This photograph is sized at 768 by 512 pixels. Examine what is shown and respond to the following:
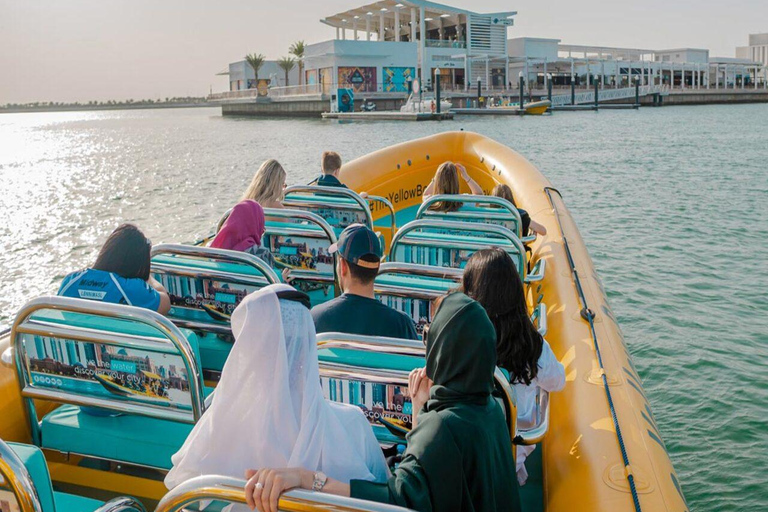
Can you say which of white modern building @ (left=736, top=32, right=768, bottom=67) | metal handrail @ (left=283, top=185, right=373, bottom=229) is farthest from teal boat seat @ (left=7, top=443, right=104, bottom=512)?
white modern building @ (left=736, top=32, right=768, bottom=67)

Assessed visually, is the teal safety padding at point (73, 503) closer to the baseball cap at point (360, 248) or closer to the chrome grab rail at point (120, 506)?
the chrome grab rail at point (120, 506)

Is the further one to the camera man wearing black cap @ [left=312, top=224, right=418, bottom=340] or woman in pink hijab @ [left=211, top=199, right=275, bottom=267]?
woman in pink hijab @ [left=211, top=199, right=275, bottom=267]

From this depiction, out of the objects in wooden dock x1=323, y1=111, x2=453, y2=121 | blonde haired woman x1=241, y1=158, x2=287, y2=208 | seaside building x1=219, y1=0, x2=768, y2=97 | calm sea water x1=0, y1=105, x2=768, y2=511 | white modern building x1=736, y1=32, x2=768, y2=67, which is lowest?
calm sea water x1=0, y1=105, x2=768, y2=511

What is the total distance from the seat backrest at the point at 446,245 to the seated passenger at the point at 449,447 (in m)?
2.77

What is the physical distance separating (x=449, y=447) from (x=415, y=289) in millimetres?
1885

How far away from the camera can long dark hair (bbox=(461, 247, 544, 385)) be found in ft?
8.90

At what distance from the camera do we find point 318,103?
63000 millimetres

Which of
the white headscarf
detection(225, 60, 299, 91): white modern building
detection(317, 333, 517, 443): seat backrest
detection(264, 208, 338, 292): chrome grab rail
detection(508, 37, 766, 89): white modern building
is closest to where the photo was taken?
the white headscarf

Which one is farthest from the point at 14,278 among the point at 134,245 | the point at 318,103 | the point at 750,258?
the point at 318,103

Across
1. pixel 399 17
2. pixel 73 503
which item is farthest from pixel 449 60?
pixel 73 503

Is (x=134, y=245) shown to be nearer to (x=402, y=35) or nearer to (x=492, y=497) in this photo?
(x=492, y=497)

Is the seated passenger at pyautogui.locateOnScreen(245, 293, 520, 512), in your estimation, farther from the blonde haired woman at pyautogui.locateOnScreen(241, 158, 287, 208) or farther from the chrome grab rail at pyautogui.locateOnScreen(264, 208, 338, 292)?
the blonde haired woman at pyautogui.locateOnScreen(241, 158, 287, 208)

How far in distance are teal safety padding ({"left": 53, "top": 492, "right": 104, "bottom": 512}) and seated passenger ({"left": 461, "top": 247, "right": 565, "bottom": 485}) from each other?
68.2 inches

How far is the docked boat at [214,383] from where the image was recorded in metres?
2.53
